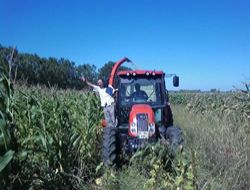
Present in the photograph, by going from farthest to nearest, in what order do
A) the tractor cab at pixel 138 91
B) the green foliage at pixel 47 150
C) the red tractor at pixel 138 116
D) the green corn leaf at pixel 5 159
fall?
the tractor cab at pixel 138 91 → the red tractor at pixel 138 116 → the green foliage at pixel 47 150 → the green corn leaf at pixel 5 159

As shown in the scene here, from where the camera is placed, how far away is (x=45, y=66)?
52.0 meters

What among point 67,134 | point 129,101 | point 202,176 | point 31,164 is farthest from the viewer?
point 129,101

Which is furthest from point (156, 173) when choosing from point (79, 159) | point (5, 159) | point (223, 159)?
point (5, 159)

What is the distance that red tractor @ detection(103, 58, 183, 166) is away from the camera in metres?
6.51

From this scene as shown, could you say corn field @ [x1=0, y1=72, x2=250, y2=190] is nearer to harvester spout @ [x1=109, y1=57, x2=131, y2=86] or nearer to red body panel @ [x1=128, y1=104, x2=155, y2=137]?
red body panel @ [x1=128, y1=104, x2=155, y2=137]

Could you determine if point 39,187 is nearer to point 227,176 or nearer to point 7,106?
point 7,106

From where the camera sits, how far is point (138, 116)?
6578 millimetres

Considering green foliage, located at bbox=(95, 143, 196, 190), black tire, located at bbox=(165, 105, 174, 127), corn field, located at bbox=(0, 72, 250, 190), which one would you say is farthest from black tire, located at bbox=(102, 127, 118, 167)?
black tire, located at bbox=(165, 105, 174, 127)

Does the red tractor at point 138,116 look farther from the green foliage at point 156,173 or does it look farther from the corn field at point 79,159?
the green foliage at point 156,173

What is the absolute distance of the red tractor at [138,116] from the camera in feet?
21.4

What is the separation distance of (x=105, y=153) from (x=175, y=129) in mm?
1311

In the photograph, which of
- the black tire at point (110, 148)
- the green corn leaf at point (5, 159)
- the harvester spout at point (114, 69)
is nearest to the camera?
the green corn leaf at point (5, 159)

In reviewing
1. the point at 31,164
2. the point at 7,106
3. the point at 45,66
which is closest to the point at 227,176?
the point at 31,164

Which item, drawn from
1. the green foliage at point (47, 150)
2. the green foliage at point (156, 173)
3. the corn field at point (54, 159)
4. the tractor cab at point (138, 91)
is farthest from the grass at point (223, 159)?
the green foliage at point (47, 150)
